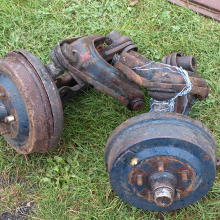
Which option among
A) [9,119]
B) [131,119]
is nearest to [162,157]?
[131,119]

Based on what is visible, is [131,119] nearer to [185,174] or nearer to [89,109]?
[185,174]

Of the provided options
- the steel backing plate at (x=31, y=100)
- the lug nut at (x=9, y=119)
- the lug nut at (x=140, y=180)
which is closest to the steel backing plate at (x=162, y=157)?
the lug nut at (x=140, y=180)

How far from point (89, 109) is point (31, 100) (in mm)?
921

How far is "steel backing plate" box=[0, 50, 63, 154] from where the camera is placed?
6.18ft

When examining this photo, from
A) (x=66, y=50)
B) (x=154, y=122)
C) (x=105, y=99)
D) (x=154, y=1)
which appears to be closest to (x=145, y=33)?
(x=154, y=1)

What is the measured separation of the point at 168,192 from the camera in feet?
5.68

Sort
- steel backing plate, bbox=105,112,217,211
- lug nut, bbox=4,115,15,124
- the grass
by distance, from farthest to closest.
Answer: the grass, lug nut, bbox=4,115,15,124, steel backing plate, bbox=105,112,217,211

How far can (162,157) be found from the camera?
1.72 meters

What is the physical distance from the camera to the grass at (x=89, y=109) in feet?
7.64

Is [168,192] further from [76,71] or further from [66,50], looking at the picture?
[66,50]

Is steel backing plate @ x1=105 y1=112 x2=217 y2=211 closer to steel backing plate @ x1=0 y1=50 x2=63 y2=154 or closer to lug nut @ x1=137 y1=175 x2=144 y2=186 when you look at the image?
lug nut @ x1=137 y1=175 x2=144 y2=186

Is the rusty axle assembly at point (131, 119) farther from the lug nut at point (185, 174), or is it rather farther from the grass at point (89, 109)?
the grass at point (89, 109)

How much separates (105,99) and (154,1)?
1355mm

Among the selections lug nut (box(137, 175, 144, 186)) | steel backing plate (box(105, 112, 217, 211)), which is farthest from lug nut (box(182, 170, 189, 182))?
lug nut (box(137, 175, 144, 186))
